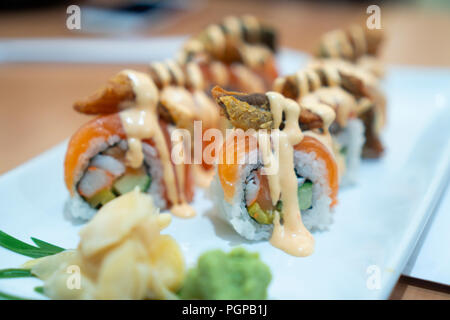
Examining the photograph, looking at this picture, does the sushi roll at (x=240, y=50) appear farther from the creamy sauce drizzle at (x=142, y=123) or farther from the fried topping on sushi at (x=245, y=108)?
the fried topping on sushi at (x=245, y=108)

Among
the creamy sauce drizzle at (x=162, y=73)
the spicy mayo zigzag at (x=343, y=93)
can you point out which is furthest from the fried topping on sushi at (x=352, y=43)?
the creamy sauce drizzle at (x=162, y=73)

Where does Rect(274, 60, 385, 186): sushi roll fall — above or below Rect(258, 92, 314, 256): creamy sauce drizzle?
above

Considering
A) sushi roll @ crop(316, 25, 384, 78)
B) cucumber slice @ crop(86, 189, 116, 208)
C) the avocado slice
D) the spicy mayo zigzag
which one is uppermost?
sushi roll @ crop(316, 25, 384, 78)

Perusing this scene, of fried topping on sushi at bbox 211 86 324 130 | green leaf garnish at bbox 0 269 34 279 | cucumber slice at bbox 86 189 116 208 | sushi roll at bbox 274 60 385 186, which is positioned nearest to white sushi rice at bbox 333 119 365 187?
sushi roll at bbox 274 60 385 186

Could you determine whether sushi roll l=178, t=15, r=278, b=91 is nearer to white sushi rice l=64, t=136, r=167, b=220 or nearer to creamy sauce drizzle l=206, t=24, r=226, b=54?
creamy sauce drizzle l=206, t=24, r=226, b=54

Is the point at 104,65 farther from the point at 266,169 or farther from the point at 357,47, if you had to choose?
the point at 266,169

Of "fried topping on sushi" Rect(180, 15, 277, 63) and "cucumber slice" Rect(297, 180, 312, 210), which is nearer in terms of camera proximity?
"cucumber slice" Rect(297, 180, 312, 210)

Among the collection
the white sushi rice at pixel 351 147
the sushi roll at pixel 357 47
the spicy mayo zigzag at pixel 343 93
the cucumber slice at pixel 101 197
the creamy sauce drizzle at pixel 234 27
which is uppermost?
the creamy sauce drizzle at pixel 234 27
